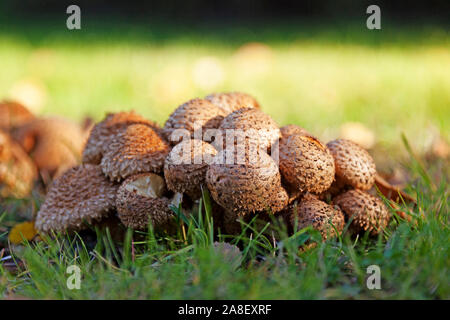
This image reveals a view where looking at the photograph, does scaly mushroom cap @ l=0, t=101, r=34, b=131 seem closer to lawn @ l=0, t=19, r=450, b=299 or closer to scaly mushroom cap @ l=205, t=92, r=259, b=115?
lawn @ l=0, t=19, r=450, b=299

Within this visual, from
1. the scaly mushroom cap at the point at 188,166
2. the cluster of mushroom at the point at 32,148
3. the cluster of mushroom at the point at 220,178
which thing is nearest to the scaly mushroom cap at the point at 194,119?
the cluster of mushroom at the point at 220,178

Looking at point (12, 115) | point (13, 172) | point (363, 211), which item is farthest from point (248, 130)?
point (12, 115)

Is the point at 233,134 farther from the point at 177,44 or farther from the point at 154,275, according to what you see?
the point at 177,44

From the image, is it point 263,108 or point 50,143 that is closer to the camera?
point 50,143

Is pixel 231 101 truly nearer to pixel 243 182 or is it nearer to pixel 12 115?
pixel 243 182

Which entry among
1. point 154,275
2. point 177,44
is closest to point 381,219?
point 154,275

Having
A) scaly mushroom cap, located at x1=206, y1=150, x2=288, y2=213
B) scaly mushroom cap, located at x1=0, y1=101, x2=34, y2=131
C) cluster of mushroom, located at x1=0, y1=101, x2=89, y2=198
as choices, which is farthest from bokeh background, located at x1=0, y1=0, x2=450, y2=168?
scaly mushroom cap, located at x1=206, y1=150, x2=288, y2=213
